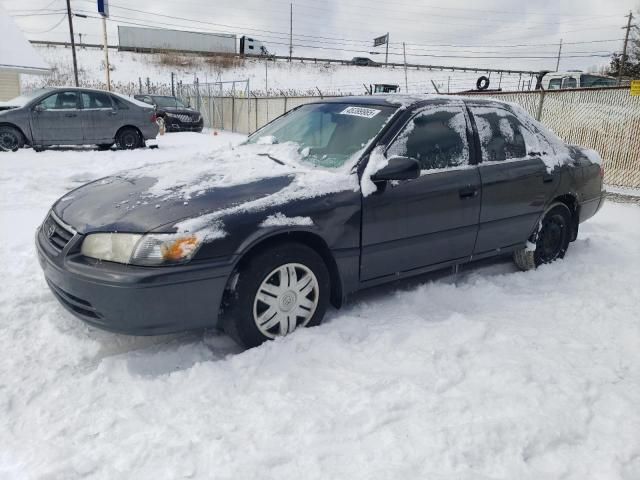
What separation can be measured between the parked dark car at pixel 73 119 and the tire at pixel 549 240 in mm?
10643

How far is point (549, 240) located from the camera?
4.65 meters

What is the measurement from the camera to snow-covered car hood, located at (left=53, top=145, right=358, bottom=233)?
2766mm

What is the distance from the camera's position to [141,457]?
210 cm

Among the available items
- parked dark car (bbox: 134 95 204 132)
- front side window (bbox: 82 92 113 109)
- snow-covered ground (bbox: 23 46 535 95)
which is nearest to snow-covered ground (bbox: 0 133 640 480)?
front side window (bbox: 82 92 113 109)

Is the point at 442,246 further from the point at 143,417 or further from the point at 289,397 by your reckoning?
the point at 143,417

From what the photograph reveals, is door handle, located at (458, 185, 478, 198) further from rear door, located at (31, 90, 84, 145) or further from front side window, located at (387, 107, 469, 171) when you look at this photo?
rear door, located at (31, 90, 84, 145)

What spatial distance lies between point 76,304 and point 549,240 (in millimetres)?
3997

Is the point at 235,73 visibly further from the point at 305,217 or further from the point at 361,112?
the point at 305,217

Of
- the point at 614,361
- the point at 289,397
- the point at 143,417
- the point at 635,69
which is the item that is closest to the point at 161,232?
the point at 143,417

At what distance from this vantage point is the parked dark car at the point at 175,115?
18.7 meters

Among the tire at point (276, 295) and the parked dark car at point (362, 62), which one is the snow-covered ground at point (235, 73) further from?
the tire at point (276, 295)

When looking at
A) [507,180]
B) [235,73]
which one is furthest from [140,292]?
[235,73]

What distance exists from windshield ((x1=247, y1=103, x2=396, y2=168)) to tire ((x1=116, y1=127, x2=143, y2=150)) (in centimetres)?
937

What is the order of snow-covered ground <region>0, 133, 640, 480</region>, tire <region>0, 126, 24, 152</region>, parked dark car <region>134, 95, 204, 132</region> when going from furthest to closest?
parked dark car <region>134, 95, 204, 132</region> → tire <region>0, 126, 24, 152</region> → snow-covered ground <region>0, 133, 640, 480</region>
